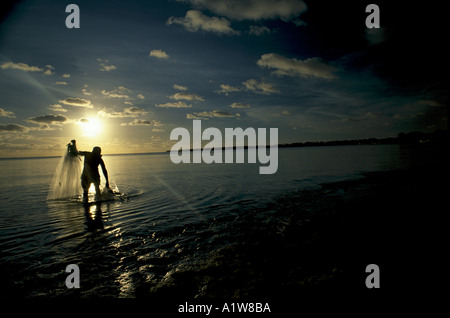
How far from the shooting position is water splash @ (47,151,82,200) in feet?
52.1

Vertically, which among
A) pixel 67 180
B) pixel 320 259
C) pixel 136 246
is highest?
pixel 67 180

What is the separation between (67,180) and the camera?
16.3 metres

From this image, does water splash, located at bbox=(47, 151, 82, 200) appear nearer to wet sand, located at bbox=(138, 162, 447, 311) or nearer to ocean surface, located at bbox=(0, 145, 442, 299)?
ocean surface, located at bbox=(0, 145, 442, 299)

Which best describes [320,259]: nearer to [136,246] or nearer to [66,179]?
[136,246]

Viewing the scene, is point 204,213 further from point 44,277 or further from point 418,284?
point 418,284

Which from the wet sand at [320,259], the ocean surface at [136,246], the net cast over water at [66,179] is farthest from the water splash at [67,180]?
the wet sand at [320,259]

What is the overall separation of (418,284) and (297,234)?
11.9ft

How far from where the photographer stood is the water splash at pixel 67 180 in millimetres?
15867

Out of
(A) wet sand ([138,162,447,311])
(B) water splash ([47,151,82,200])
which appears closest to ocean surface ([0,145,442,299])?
(A) wet sand ([138,162,447,311])

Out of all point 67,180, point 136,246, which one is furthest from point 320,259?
point 67,180

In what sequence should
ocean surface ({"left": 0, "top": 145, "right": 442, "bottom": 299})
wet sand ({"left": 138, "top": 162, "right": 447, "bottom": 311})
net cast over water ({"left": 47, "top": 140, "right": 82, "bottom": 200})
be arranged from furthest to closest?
net cast over water ({"left": 47, "top": 140, "right": 82, "bottom": 200}) < ocean surface ({"left": 0, "top": 145, "right": 442, "bottom": 299}) < wet sand ({"left": 138, "top": 162, "right": 447, "bottom": 311})

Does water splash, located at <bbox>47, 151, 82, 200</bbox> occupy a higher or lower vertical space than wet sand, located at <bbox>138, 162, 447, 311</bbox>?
higher

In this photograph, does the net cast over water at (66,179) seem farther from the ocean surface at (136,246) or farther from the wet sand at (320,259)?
the wet sand at (320,259)
